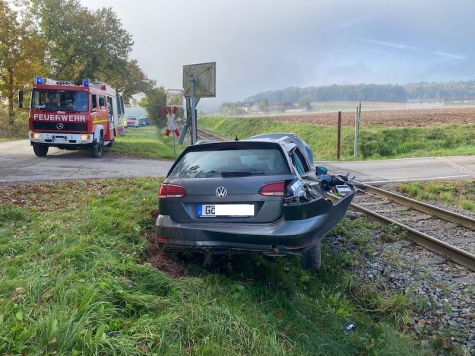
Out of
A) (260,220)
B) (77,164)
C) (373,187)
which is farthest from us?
(77,164)

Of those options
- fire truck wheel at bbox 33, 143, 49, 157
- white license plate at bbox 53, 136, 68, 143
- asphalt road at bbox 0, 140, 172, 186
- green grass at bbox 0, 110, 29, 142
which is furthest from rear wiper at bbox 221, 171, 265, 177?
Answer: green grass at bbox 0, 110, 29, 142

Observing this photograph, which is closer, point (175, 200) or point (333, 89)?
point (175, 200)

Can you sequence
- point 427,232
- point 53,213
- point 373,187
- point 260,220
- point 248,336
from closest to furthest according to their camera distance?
point 248,336 < point 260,220 < point 53,213 < point 427,232 < point 373,187

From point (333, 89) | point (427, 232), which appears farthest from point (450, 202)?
point (333, 89)

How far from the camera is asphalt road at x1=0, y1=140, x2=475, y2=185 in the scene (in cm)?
1045

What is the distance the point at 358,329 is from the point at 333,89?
385ft

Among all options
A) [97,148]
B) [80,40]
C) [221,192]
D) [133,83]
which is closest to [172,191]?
[221,192]

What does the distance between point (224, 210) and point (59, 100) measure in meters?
11.8

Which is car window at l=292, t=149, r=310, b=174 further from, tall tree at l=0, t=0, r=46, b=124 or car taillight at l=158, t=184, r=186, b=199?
tall tree at l=0, t=0, r=46, b=124

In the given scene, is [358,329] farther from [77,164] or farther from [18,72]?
[18,72]

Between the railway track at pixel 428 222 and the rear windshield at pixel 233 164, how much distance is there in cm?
334

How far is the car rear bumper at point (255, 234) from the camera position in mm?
4046

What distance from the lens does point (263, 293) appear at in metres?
4.35

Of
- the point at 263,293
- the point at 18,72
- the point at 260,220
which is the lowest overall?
the point at 263,293
